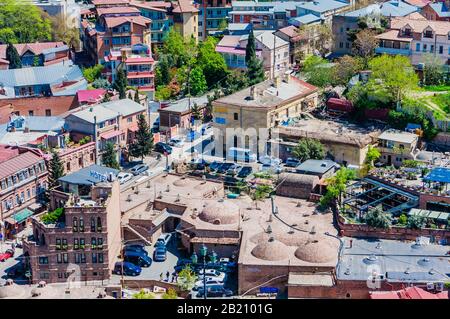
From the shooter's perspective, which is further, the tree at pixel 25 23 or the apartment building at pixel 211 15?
the apartment building at pixel 211 15

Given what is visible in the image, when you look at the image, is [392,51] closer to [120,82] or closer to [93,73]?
[120,82]

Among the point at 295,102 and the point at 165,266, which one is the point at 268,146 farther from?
the point at 165,266

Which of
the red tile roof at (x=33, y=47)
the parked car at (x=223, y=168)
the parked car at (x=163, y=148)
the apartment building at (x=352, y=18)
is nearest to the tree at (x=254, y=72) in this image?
the apartment building at (x=352, y=18)

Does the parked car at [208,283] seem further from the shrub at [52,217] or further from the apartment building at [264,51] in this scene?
the apartment building at [264,51]

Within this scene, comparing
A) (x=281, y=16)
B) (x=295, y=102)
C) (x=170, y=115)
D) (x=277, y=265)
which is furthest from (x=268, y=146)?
(x=281, y=16)

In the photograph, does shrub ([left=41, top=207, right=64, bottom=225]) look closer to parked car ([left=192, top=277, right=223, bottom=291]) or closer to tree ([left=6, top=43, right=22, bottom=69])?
parked car ([left=192, top=277, right=223, bottom=291])

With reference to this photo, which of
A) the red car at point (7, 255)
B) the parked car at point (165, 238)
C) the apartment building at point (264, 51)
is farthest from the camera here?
the apartment building at point (264, 51)

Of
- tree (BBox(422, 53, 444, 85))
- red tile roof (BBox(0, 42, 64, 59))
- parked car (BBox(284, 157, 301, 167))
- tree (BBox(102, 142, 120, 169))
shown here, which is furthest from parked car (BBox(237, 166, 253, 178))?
red tile roof (BBox(0, 42, 64, 59))

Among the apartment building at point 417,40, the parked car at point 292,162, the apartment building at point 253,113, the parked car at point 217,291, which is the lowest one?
the parked car at point 217,291
